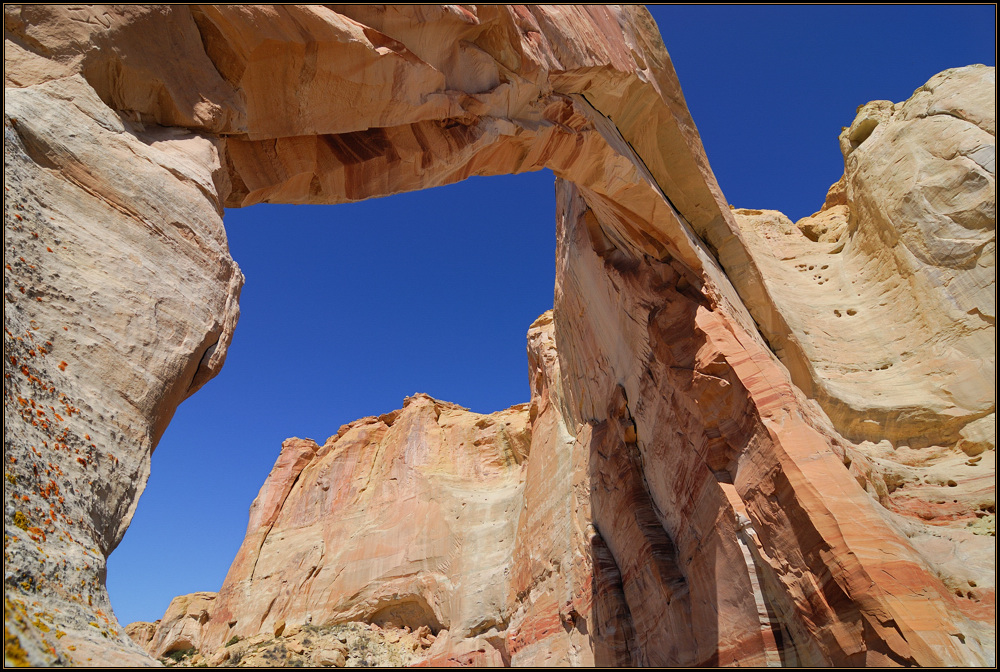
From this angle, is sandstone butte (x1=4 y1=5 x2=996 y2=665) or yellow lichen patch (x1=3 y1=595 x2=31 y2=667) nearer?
yellow lichen patch (x1=3 y1=595 x2=31 y2=667)

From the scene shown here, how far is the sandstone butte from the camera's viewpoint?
3.96 m

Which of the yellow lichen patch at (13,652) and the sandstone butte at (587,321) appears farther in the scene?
the sandstone butte at (587,321)

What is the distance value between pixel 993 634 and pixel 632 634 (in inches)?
253

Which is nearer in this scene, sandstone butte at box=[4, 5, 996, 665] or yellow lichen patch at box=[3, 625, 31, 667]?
yellow lichen patch at box=[3, 625, 31, 667]

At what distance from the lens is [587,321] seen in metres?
15.0

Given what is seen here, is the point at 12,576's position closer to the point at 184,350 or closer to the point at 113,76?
the point at 184,350

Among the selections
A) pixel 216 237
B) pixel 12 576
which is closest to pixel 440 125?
pixel 216 237

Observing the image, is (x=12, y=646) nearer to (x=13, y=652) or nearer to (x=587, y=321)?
(x=13, y=652)

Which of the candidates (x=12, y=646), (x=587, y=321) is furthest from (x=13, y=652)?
(x=587, y=321)

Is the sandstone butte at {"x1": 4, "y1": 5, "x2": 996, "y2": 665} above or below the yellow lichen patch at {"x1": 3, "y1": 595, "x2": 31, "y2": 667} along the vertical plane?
above

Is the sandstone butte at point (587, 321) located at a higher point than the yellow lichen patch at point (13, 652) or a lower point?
higher

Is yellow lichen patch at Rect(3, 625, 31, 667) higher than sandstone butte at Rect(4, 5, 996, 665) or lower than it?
lower

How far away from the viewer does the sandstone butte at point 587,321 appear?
396cm

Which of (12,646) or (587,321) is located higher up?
(587,321)
